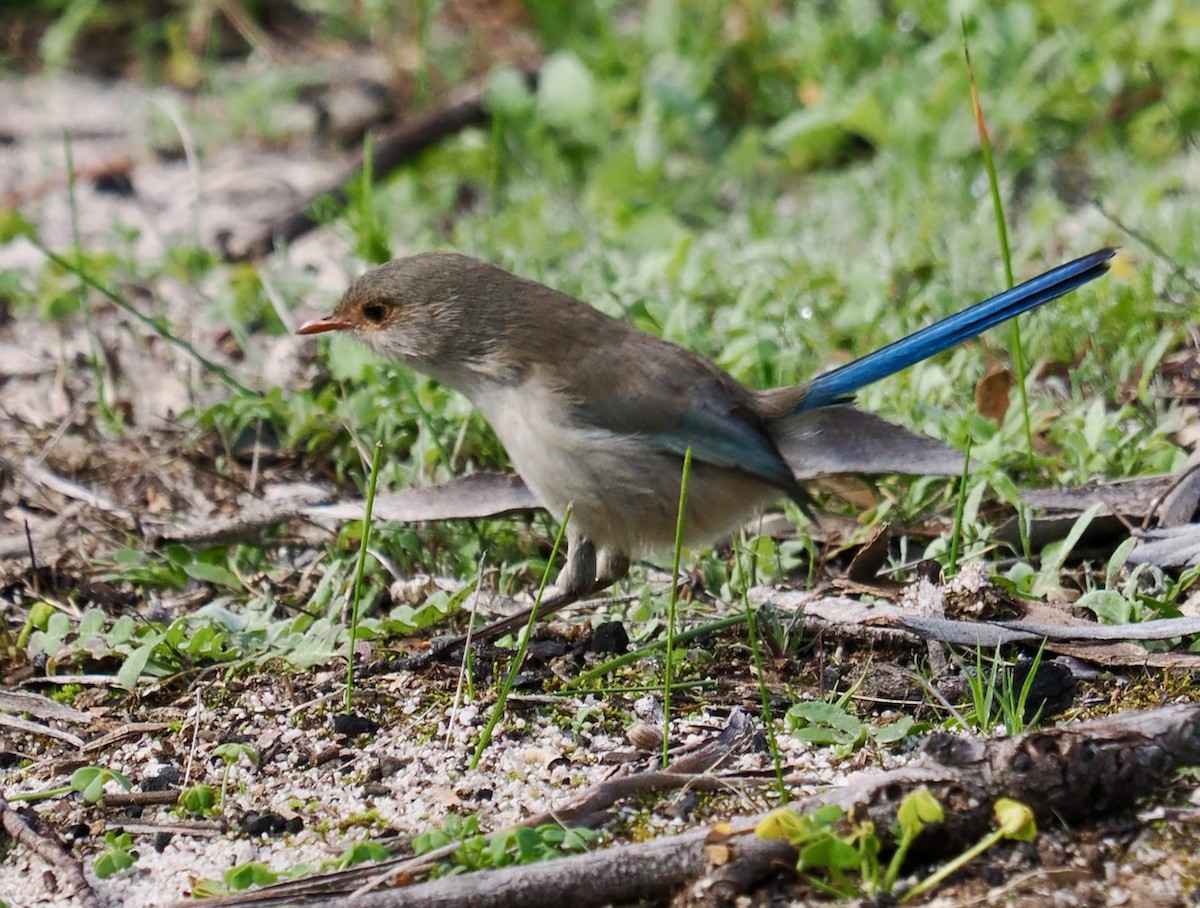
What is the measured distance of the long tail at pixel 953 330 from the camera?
4.09m

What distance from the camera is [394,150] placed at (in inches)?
290

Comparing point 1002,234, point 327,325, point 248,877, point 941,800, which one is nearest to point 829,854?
point 941,800

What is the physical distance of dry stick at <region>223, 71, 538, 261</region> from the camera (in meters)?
6.92

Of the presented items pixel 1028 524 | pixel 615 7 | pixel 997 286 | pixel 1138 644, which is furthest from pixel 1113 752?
pixel 615 7

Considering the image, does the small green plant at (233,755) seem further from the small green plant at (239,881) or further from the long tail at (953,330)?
the long tail at (953,330)

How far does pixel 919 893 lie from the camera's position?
274 cm

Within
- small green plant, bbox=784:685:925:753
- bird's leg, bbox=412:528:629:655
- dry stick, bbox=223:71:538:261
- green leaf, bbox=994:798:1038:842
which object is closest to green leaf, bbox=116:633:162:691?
bird's leg, bbox=412:528:629:655

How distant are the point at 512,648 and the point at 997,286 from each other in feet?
8.03

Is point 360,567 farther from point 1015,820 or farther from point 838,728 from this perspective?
point 1015,820

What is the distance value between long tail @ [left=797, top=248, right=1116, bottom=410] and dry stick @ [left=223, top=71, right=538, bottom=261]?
9.46 feet

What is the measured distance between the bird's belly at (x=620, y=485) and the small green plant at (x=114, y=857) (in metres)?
1.40

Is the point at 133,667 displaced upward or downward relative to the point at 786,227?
downward

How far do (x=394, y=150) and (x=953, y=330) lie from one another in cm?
376

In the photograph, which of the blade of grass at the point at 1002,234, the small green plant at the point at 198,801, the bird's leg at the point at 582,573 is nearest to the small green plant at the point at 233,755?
the small green plant at the point at 198,801
